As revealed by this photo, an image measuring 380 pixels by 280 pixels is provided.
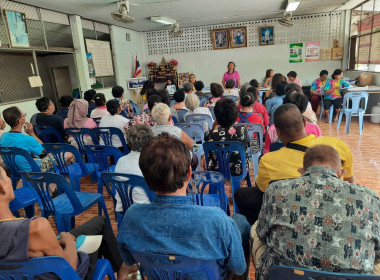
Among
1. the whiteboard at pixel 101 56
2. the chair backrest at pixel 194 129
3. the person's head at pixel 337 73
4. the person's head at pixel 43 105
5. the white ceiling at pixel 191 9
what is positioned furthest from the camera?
the whiteboard at pixel 101 56

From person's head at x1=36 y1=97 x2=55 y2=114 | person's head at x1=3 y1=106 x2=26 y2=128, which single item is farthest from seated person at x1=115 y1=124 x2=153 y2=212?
person's head at x1=36 y1=97 x2=55 y2=114

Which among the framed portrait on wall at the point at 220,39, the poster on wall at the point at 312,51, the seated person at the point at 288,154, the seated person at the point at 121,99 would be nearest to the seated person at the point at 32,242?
the seated person at the point at 288,154

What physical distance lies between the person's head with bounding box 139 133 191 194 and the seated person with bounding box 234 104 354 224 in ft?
2.72

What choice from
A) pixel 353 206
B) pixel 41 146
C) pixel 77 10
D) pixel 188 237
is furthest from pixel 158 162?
pixel 77 10

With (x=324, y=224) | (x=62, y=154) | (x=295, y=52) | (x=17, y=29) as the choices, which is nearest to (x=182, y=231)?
(x=324, y=224)

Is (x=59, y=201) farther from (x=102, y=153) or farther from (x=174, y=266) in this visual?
(x=174, y=266)

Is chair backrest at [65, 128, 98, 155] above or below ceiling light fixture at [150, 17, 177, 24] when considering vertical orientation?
below

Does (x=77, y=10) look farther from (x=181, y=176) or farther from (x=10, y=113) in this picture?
(x=181, y=176)

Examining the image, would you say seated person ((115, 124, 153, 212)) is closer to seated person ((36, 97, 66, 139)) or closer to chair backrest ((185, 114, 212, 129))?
chair backrest ((185, 114, 212, 129))

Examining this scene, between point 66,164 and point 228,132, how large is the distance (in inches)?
70.2

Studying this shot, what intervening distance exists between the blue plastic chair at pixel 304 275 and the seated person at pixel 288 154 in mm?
792

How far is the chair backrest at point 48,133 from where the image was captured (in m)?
3.77

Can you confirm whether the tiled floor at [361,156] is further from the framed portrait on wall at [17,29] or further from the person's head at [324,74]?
the framed portrait on wall at [17,29]

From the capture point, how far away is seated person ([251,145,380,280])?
1.01 meters
